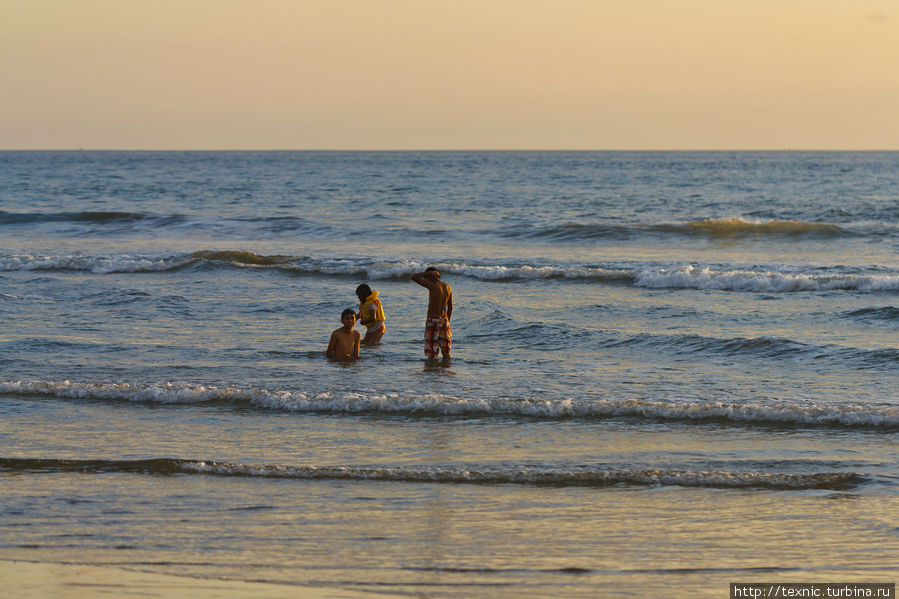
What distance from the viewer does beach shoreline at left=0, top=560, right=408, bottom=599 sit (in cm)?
468

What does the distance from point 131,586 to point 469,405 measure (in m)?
4.46

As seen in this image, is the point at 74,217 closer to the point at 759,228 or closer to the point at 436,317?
the point at 759,228

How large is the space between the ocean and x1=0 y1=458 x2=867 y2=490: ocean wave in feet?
0.09

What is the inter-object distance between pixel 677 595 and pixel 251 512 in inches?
106

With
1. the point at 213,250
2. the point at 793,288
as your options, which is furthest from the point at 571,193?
the point at 793,288

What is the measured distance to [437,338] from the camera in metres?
11.5

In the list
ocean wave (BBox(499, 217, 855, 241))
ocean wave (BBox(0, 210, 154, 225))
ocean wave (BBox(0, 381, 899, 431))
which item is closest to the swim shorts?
→ ocean wave (BBox(0, 381, 899, 431))

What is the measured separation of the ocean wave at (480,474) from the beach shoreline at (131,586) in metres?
1.92

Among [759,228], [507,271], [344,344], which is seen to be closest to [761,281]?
[507,271]

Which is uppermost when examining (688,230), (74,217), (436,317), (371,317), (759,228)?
(759,228)

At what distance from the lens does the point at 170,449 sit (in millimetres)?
7578

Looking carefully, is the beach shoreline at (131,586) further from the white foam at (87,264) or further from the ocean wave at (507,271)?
the white foam at (87,264)

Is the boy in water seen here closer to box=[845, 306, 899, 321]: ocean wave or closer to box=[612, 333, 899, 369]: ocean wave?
box=[612, 333, 899, 369]: ocean wave

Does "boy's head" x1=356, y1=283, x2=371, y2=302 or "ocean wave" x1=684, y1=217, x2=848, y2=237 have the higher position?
"ocean wave" x1=684, y1=217, x2=848, y2=237
